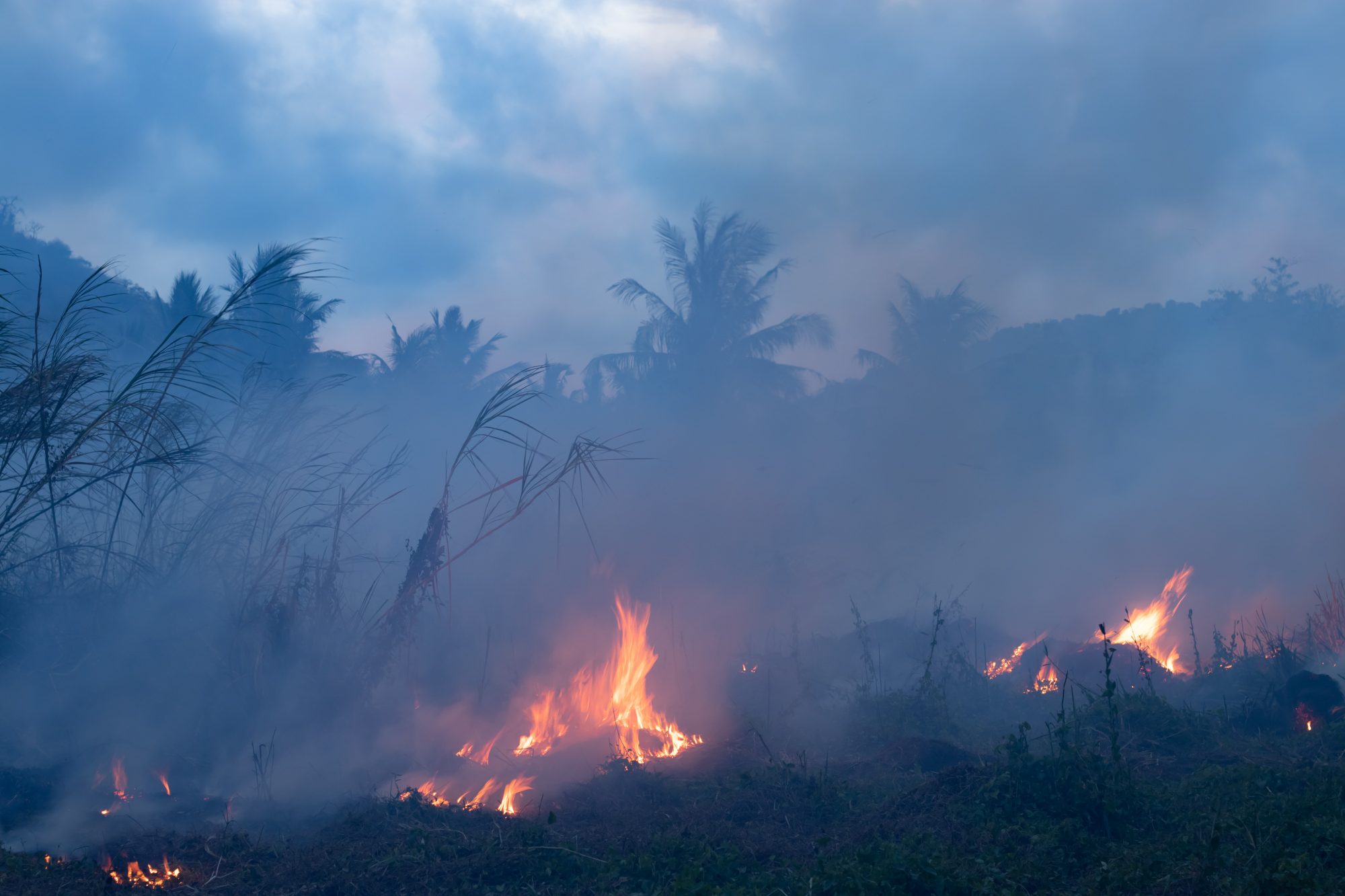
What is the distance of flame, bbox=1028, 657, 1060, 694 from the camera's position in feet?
35.7

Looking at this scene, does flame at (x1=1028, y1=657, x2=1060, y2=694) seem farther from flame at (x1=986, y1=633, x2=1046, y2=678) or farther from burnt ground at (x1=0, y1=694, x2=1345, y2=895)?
burnt ground at (x1=0, y1=694, x2=1345, y2=895)

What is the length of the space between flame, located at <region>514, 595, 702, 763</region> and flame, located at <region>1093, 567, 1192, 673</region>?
6.73 metres

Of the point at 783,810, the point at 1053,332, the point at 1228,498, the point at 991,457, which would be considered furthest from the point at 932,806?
the point at 1053,332

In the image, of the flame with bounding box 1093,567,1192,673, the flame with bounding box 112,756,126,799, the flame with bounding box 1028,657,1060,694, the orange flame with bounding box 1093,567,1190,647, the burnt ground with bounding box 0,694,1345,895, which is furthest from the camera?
the orange flame with bounding box 1093,567,1190,647

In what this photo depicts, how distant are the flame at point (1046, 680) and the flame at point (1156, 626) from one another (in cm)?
115

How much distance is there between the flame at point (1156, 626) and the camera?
12078 mm

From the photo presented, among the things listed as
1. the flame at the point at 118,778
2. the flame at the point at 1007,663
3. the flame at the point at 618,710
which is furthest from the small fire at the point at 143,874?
the flame at the point at 1007,663

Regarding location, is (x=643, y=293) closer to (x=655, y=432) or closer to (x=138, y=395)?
(x=655, y=432)

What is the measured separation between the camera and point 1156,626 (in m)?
12.8

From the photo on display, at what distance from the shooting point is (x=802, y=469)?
74.9 feet

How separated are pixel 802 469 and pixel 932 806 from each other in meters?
17.0

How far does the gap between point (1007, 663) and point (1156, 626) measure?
2.39 metres

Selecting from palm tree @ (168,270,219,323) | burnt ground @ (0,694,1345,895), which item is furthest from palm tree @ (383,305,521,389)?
burnt ground @ (0,694,1345,895)

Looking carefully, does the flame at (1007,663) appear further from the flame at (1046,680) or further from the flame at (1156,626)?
the flame at (1156,626)
